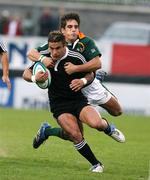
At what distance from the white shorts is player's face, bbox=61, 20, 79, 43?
868 mm

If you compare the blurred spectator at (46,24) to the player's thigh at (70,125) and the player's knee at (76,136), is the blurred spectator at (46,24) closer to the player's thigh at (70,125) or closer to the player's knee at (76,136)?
the player's thigh at (70,125)

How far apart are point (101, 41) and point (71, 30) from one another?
1380 centimetres

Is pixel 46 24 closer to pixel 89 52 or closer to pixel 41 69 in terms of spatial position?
pixel 89 52

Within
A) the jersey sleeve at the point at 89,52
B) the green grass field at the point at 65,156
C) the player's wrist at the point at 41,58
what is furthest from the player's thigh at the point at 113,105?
the player's wrist at the point at 41,58

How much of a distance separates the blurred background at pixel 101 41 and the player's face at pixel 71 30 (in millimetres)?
11436

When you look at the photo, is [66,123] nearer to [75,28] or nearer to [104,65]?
[75,28]

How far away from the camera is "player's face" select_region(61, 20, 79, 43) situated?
462 inches

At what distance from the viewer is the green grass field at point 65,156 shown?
36.2 feet

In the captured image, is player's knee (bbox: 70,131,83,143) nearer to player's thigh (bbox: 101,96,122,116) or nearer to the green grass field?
the green grass field

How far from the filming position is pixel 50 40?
11305 millimetres

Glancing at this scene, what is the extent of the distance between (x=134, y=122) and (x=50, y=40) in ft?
32.4

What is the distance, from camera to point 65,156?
13.4 meters

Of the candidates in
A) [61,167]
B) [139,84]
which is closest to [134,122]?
[139,84]

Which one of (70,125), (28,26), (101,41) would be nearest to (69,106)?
(70,125)
